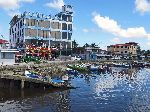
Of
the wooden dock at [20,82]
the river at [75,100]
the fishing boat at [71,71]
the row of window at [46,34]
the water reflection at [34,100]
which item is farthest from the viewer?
the row of window at [46,34]

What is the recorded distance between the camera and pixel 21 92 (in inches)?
2547

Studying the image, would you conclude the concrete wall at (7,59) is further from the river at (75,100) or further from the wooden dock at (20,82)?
the river at (75,100)

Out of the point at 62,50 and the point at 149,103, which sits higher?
the point at 62,50

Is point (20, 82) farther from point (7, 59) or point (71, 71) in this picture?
point (71, 71)

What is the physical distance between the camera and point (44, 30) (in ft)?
535

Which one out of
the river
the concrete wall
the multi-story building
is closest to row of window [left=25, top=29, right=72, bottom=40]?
the multi-story building

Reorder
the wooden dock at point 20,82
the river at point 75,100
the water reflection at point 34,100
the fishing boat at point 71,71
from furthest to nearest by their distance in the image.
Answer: the fishing boat at point 71,71
the wooden dock at point 20,82
the river at point 75,100
the water reflection at point 34,100

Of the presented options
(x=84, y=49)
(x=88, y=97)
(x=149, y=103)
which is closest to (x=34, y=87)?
(x=88, y=97)

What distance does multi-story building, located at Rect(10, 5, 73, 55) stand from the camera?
157 m

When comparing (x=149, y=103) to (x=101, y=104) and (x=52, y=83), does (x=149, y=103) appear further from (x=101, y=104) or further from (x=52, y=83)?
(x=52, y=83)

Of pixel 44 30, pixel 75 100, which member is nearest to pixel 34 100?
pixel 75 100

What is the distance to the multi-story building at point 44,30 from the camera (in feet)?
516

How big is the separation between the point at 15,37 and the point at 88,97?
120m

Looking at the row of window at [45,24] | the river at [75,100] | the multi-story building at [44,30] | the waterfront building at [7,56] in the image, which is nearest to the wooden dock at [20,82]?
the river at [75,100]
